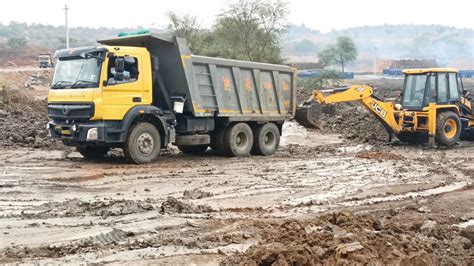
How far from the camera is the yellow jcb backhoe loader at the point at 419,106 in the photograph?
16.7 m

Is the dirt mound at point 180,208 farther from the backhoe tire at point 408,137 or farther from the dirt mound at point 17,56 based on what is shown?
the dirt mound at point 17,56

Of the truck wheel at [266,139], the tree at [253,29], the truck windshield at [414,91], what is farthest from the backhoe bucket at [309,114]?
the tree at [253,29]

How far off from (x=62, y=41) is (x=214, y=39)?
166 ft

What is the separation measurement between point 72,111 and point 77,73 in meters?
0.83

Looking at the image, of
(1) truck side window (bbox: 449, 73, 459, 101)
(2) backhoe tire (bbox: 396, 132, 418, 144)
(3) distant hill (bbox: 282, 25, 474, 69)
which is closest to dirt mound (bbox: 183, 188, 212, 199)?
(2) backhoe tire (bbox: 396, 132, 418, 144)

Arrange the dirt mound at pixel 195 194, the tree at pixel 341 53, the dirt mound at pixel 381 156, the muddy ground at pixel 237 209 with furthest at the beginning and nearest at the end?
the tree at pixel 341 53
the dirt mound at pixel 381 156
the dirt mound at pixel 195 194
the muddy ground at pixel 237 209

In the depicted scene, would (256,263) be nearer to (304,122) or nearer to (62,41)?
(304,122)

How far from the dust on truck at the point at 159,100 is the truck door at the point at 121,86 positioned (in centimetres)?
2

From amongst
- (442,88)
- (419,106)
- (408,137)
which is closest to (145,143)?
(419,106)

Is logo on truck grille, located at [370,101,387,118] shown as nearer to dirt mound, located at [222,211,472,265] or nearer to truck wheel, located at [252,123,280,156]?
truck wheel, located at [252,123,280,156]

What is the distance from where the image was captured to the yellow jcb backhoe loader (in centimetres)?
1673

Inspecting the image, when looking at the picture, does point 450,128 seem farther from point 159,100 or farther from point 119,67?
point 119,67

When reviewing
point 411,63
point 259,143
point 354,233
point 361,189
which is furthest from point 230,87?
point 411,63

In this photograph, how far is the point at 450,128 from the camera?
56.5 feet
